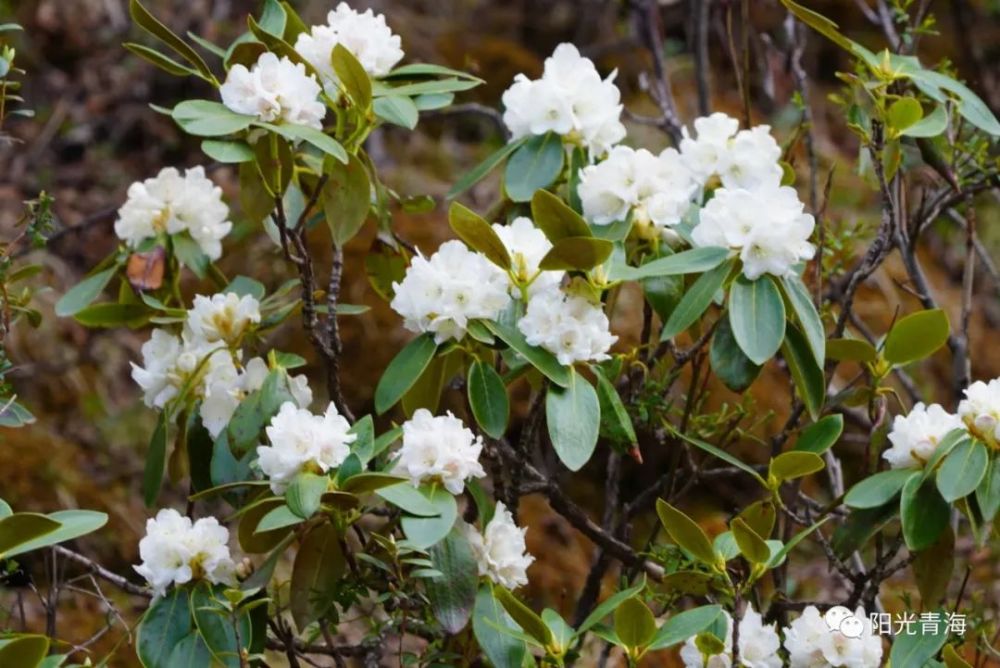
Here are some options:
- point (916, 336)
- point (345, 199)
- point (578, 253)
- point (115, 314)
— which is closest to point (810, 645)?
point (916, 336)

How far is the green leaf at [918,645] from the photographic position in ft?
4.25

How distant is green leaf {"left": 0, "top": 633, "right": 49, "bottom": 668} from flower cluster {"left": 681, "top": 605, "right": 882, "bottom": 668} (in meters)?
0.63

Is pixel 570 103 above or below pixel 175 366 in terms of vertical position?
above

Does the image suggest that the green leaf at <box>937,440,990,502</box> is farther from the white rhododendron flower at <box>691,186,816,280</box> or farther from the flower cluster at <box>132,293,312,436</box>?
the flower cluster at <box>132,293,312,436</box>

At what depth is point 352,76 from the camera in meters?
1.32

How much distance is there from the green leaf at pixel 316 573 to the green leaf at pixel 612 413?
1.01 feet

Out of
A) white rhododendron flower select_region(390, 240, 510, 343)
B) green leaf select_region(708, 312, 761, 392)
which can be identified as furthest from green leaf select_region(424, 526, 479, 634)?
green leaf select_region(708, 312, 761, 392)

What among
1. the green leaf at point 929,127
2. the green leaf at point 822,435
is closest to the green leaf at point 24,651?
the green leaf at point 822,435

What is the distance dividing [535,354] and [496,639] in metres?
0.29

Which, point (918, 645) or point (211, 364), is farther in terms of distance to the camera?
point (211, 364)

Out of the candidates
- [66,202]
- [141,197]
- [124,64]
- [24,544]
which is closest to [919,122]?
[141,197]

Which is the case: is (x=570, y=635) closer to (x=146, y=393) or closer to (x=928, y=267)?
(x=146, y=393)

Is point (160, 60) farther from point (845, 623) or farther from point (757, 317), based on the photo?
point (845, 623)

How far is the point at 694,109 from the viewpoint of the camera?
3660 millimetres
